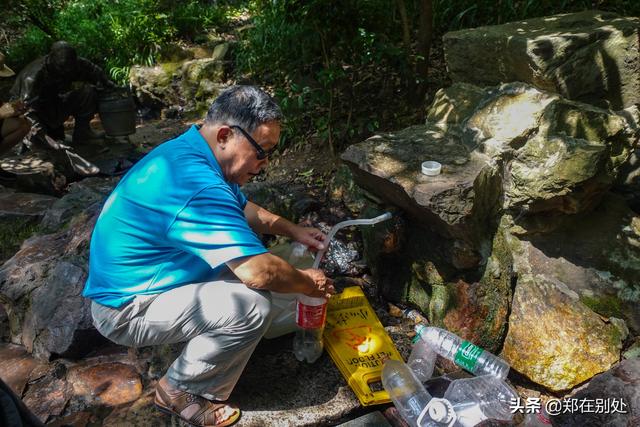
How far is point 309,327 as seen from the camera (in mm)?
2551

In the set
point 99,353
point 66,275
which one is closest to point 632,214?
point 99,353

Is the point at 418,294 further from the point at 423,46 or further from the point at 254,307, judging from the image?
the point at 423,46

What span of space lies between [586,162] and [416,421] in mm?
1567

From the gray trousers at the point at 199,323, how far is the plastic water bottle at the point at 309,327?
10.1 inches

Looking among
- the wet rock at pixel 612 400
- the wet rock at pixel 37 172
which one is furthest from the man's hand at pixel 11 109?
the wet rock at pixel 612 400

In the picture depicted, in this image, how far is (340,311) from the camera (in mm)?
2932

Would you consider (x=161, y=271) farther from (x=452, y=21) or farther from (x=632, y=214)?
(x=452, y=21)

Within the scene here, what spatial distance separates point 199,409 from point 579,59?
2.88 metres

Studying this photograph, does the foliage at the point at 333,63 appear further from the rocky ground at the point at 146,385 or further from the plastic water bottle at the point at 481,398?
the plastic water bottle at the point at 481,398

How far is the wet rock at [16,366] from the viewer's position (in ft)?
8.96

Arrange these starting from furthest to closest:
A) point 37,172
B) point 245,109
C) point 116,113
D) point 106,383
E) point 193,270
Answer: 1. point 116,113
2. point 37,172
3. point 106,383
4. point 193,270
5. point 245,109

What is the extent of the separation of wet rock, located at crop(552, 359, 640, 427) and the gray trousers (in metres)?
1.41

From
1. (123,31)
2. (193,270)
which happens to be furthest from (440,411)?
(123,31)

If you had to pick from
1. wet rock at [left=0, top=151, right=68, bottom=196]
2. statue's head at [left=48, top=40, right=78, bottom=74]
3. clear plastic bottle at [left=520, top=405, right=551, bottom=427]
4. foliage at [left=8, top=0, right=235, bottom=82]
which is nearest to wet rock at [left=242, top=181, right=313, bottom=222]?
clear plastic bottle at [left=520, top=405, right=551, bottom=427]
